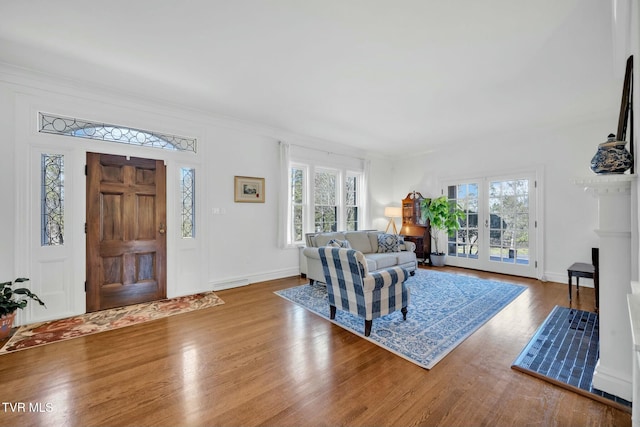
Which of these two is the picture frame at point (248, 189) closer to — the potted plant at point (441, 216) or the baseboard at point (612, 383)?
the potted plant at point (441, 216)

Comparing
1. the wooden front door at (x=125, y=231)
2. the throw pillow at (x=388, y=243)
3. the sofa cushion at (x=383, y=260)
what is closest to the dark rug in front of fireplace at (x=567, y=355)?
the sofa cushion at (x=383, y=260)

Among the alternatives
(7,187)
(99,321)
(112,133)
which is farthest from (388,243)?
(7,187)

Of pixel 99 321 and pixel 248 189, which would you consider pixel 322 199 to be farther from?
pixel 99 321

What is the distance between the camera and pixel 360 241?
5.14m

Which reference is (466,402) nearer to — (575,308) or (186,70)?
(575,308)

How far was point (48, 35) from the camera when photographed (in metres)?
2.32

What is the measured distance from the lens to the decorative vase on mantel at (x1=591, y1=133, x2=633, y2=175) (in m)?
1.75

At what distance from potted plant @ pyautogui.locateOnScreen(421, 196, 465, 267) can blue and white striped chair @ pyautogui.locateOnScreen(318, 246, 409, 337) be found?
3.36 metres

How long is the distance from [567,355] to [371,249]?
3.18 m

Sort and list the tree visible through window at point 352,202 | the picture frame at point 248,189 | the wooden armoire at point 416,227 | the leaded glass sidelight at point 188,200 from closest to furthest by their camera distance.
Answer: the leaded glass sidelight at point 188,200 < the picture frame at point 248,189 < the wooden armoire at point 416,227 < the tree visible through window at point 352,202

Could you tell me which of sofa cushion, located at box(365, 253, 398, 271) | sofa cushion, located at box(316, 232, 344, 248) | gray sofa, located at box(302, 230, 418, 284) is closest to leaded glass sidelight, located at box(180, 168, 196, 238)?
gray sofa, located at box(302, 230, 418, 284)

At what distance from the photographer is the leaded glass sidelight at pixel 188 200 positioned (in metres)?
3.99

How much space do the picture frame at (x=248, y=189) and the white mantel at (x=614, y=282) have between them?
410cm

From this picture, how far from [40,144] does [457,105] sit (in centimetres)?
523
